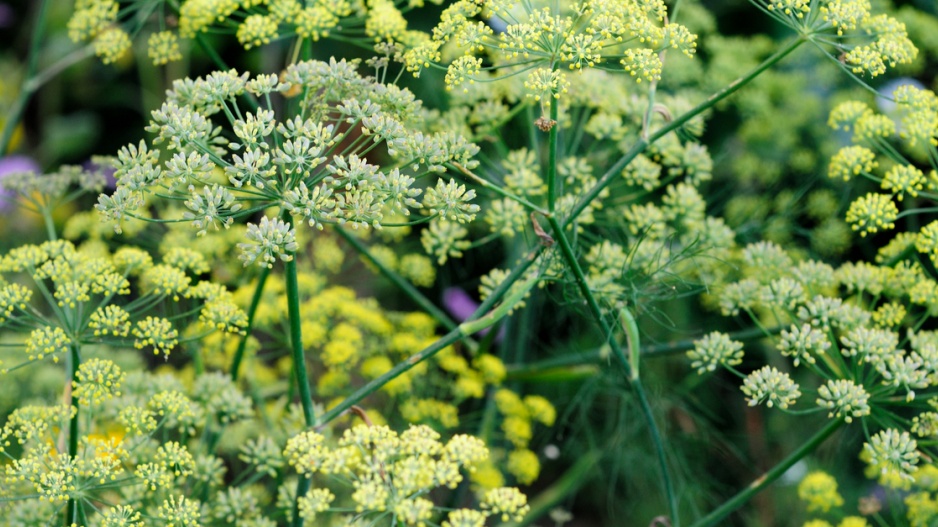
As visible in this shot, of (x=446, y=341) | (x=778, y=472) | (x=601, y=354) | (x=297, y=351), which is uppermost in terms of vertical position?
(x=297, y=351)

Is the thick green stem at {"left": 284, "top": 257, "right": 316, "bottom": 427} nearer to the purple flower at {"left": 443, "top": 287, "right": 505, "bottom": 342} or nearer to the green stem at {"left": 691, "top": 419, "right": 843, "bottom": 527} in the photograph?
the green stem at {"left": 691, "top": 419, "right": 843, "bottom": 527}

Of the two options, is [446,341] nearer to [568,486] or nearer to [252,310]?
[252,310]

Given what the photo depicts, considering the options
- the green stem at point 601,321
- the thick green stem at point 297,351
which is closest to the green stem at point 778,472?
the green stem at point 601,321

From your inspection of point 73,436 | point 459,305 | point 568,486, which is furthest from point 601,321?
point 459,305

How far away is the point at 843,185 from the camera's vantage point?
229 centimetres

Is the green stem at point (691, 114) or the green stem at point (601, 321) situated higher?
the green stem at point (691, 114)

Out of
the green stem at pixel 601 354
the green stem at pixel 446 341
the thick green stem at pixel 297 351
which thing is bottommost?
the green stem at pixel 601 354

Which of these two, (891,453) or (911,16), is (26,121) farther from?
(891,453)

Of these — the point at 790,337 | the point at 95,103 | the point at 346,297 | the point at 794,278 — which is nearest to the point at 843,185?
the point at 794,278

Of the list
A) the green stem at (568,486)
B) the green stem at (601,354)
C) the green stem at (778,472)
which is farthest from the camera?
the green stem at (568,486)

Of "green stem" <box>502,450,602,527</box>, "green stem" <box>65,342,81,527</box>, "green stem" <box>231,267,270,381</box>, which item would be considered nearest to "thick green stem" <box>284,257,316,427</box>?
"green stem" <box>231,267,270,381</box>

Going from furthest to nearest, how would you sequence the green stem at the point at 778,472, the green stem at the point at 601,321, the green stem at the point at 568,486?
the green stem at the point at 568,486 → the green stem at the point at 778,472 → the green stem at the point at 601,321

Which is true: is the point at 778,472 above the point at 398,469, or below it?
below

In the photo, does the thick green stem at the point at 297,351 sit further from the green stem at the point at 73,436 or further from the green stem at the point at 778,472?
the green stem at the point at 778,472
